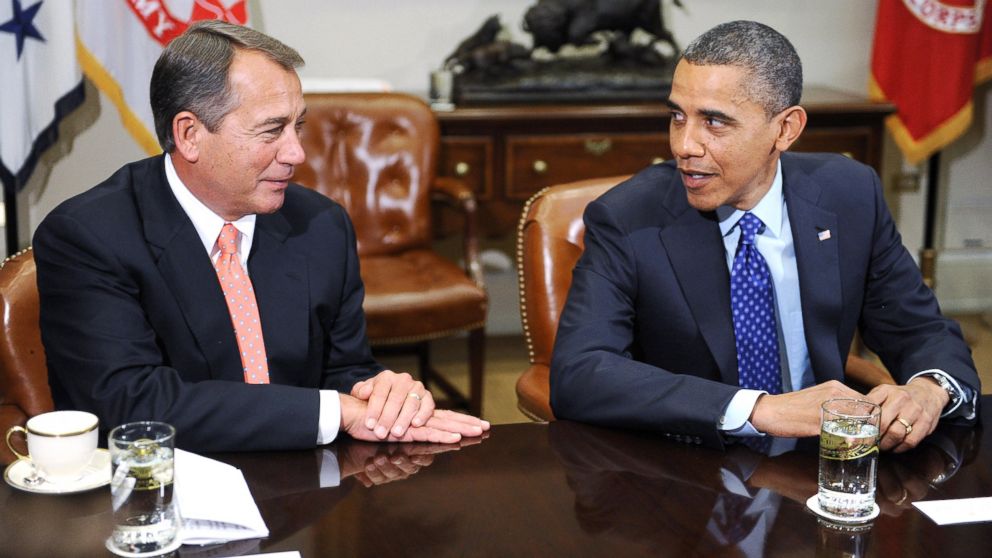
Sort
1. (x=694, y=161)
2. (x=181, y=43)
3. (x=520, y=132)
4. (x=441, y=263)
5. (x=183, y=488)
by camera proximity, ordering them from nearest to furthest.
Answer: (x=183, y=488)
(x=181, y=43)
(x=694, y=161)
(x=441, y=263)
(x=520, y=132)

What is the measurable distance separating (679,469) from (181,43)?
44.9 inches

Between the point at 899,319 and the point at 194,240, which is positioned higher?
the point at 194,240

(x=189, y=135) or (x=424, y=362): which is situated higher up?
(x=189, y=135)

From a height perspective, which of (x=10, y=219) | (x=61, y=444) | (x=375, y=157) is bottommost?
(x=10, y=219)

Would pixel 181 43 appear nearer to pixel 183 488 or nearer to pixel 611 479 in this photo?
pixel 183 488

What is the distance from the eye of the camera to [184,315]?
86.2 inches

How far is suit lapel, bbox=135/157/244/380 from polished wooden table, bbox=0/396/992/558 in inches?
Result: 15.2

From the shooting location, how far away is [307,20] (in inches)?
190

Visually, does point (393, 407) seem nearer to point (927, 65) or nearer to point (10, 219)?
point (10, 219)

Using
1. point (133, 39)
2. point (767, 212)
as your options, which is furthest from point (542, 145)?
point (767, 212)

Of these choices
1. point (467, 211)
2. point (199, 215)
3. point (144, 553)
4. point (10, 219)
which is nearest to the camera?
point (144, 553)

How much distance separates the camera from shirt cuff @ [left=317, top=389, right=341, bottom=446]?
Result: 1.93 metres

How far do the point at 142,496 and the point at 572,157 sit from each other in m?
3.24

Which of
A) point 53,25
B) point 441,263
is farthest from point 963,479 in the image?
point 53,25
